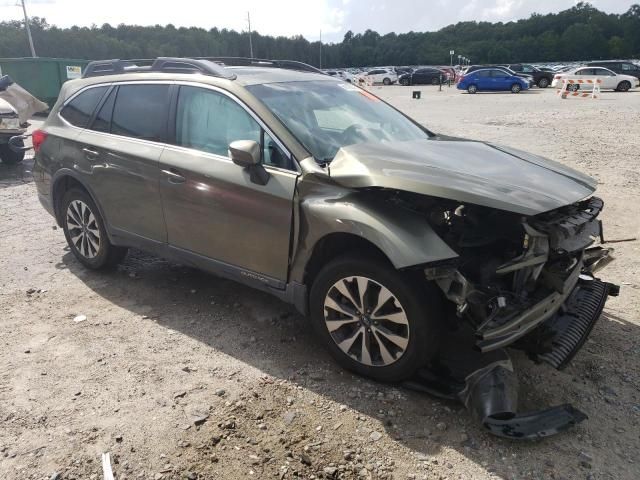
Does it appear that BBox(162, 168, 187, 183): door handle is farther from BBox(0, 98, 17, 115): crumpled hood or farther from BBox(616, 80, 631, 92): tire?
BBox(616, 80, 631, 92): tire

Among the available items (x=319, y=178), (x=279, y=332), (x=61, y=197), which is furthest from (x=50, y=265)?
(x=319, y=178)

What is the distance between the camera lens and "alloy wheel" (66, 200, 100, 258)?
485 cm

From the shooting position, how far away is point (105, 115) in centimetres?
463

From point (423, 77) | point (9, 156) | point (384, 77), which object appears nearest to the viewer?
point (9, 156)

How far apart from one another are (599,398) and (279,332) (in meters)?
2.16

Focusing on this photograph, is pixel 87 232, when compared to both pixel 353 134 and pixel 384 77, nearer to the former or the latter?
pixel 353 134

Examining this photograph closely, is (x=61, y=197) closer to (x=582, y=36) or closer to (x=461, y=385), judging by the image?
(x=461, y=385)

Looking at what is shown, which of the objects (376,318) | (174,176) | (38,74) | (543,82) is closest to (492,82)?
(543,82)

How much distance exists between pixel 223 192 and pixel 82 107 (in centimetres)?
219

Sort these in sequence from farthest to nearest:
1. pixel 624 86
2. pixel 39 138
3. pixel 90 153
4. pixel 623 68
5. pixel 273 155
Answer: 1. pixel 623 68
2. pixel 624 86
3. pixel 39 138
4. pixel 90 153
5. pixel 273 155

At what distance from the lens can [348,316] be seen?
10.6 ft

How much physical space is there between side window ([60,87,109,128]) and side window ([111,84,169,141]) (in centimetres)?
34

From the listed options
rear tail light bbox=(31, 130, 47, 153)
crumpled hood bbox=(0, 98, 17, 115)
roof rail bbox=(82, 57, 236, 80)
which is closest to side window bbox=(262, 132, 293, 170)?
roof rail bbox=(82, 57, 236, 80)

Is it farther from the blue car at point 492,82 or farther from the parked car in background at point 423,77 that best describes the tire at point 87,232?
the parked car in background at point 423,77
